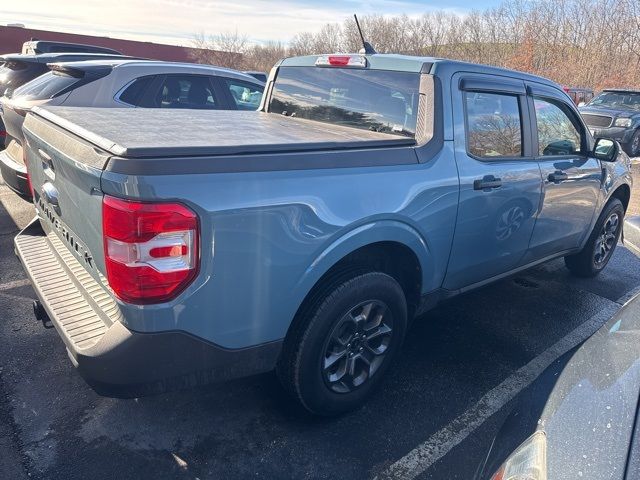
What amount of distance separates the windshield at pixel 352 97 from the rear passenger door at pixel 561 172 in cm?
116

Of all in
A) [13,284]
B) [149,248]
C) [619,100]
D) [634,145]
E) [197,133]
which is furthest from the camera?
[619,100]

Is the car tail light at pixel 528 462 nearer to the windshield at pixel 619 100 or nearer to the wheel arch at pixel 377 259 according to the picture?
the wheel arch at pixel 377 259

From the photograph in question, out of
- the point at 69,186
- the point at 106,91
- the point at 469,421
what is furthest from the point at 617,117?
the point at 69,186

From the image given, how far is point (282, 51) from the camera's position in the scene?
38469 mm

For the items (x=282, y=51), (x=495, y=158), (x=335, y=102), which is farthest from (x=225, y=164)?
(x=282, y=51)

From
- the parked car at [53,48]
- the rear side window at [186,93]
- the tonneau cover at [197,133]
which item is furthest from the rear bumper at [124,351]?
the parked car at [53,48]

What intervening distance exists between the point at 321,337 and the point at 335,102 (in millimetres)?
1766

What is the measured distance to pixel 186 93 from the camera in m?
5.79

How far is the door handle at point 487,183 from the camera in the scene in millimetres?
3008

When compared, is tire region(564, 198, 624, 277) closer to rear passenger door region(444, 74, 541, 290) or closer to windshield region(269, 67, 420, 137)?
rear passenger door region(444, 74, 541, 290)

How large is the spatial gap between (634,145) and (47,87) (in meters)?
13.6

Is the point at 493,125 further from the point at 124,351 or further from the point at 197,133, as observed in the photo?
the point at 124,351

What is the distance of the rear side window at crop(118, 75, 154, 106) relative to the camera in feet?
17.2

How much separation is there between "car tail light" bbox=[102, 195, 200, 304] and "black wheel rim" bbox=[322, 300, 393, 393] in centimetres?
95
